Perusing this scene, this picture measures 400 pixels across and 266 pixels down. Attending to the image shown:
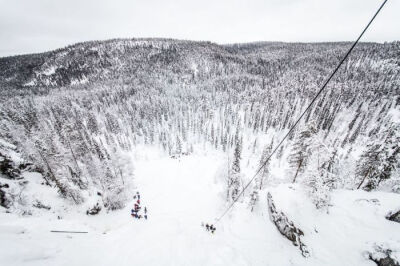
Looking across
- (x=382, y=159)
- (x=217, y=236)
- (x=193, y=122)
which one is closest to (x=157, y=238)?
(x=217, y=236)

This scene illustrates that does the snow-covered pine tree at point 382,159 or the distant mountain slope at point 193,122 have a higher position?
the snow-covered pine tree at point 382,159

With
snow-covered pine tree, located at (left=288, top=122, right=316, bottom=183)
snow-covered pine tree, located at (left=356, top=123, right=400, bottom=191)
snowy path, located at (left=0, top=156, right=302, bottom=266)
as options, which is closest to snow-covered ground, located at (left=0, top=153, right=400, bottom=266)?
snowy path, located at (left=0, top=156, right=302, bottom=266)

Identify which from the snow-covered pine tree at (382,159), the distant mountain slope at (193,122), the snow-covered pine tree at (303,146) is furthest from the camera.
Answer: the distant mountain slope at (193,122)

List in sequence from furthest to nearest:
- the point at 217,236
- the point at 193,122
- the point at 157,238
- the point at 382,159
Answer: the point at 193,122 < the point at 217,236 < the point at 382,159 < the point at 157,238

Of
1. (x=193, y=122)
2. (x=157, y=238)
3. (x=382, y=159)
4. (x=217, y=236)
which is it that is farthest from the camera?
(x=193, y=122)

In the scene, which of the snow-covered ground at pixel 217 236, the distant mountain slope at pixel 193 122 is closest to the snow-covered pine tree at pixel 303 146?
the distant mountain slope at pixel 193 122

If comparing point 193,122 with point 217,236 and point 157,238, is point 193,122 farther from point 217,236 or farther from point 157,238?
point 157,238

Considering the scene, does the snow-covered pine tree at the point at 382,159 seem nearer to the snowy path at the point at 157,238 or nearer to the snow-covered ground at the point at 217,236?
the snow-covered ground at the point at 217,236

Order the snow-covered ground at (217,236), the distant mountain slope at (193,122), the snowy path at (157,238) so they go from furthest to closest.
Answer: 1. the distant mountain slope at (193,122)
2. the snow-covered ground at (217,236)
3. the snowy path at (157,238)
